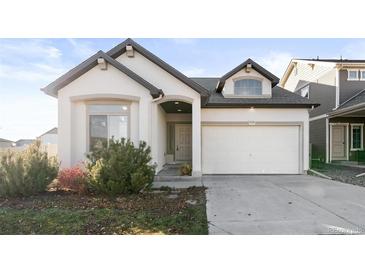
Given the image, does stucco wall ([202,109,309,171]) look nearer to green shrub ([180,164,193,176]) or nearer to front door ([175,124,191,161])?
green shrub ([180,164,193,176])

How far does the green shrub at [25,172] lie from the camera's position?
7.04 m

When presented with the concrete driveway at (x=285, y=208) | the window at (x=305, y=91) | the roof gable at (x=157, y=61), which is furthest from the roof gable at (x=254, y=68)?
the window at (x=305, y=91)

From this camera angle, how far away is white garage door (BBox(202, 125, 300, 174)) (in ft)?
39.0

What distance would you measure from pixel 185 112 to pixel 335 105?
32.9 ft

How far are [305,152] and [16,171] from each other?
11.6 metres

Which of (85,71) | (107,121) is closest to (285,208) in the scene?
(107,121)

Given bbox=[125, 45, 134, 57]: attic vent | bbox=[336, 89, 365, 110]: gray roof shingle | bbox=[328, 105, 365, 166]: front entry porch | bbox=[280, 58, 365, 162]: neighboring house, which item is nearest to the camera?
bbox=[125, 45, 134, 57]: attic vent

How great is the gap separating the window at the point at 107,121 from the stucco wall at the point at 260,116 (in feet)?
12.7

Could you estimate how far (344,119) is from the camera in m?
17.1

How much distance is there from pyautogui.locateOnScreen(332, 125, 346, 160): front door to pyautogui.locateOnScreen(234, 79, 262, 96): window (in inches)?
322

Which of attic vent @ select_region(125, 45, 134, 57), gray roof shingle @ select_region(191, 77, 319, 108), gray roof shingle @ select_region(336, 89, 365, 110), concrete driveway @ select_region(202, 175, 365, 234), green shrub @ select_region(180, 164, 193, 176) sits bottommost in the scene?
concrete driveway @ select_region(202, 175, 365, 234)

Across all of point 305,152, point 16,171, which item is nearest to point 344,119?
point 305,152

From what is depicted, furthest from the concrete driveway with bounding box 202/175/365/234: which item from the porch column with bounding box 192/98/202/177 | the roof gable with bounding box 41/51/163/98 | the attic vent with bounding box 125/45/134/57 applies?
the attic vent with bounding box 125/45/134/57

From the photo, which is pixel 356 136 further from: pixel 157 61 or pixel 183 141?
pixel 157 61
